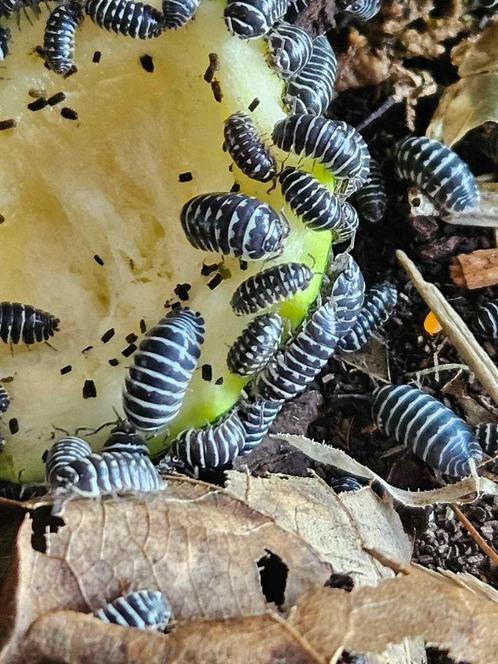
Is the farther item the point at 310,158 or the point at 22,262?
the point at 22,262

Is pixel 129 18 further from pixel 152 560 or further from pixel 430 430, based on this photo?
pixel 430 430

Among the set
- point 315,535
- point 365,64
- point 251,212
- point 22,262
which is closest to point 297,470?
point 315,535

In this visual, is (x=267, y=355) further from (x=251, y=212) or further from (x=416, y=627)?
(x=416, y=627)

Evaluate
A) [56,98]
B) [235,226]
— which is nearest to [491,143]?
[235,226]

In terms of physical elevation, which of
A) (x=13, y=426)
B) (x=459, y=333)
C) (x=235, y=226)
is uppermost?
(x=235, y=226)

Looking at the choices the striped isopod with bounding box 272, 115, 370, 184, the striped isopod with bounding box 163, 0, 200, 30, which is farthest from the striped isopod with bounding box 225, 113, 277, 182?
the striped isopod with bounding box 163, 0, 200, 30

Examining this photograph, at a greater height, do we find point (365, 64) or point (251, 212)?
point (365, 64)
